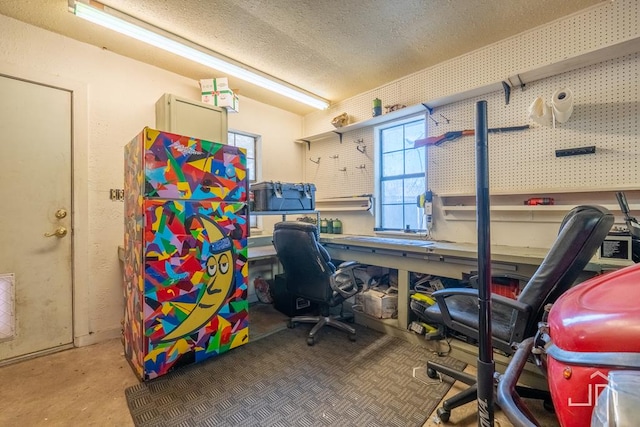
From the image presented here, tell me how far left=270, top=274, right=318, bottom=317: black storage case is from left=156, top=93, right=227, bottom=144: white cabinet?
176 centimetres

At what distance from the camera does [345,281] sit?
268cm

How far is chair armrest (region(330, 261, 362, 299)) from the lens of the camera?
2512 mm

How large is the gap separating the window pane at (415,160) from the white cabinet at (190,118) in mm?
2155

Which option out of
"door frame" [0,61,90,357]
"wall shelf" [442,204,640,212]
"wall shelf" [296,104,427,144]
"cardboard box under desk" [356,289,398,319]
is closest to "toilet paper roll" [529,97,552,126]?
"wall shelf" [442,204,640,212]

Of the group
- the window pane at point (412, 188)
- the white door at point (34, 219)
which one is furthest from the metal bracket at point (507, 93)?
the white door at point (34, 219)

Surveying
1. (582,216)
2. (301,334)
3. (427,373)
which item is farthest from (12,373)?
(582,216)

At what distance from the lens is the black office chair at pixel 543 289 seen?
1.21m

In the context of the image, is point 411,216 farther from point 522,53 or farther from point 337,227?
point 522,53

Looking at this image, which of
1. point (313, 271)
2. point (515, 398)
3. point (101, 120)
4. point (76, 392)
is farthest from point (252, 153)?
point (515, 398)

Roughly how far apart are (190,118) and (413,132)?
252 centimetres

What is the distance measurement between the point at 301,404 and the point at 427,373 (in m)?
0.94

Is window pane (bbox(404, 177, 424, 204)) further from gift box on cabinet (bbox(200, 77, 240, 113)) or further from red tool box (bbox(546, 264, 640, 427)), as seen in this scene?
red tool box (bbox(546, 264, 640, 427))

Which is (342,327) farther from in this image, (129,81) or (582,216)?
(129,81)

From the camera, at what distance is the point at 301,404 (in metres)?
1.72
